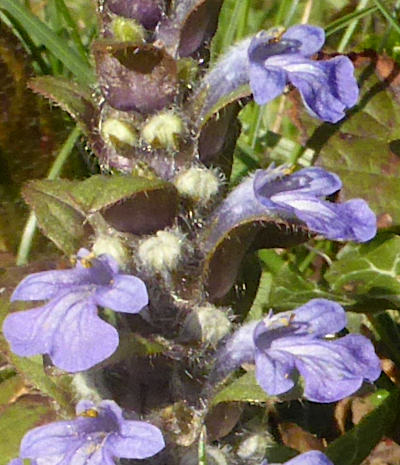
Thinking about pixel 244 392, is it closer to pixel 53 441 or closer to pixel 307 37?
pixel 53 441

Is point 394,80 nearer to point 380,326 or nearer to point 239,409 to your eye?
point 380,326

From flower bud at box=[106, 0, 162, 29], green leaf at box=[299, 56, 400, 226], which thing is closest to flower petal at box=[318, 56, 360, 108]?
flower bud at box=[106, 0, 162, 29]

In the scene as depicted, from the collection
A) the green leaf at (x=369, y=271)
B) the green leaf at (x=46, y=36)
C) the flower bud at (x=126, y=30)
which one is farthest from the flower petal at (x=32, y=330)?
the green leaf at (x=46, y=36)

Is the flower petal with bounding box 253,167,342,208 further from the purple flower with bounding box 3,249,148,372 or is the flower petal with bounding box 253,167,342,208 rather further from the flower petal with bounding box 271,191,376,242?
the purple flower with bounding box 3,249,148,372

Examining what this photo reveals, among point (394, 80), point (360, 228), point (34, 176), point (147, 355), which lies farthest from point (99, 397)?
point (394, 80)

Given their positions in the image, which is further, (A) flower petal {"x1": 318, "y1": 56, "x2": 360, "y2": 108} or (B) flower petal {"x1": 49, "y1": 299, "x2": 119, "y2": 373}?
(A) flower petal {"x1": 318, "y1": 56, "x2": 360, "y2": 108}

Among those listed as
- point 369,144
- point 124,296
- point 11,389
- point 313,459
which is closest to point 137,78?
point 124,296

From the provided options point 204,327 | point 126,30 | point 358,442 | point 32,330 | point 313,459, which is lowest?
point 358,442

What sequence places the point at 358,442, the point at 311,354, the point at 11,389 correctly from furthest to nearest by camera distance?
the point at 11,389
the point at 358,442
the point at 311,354
